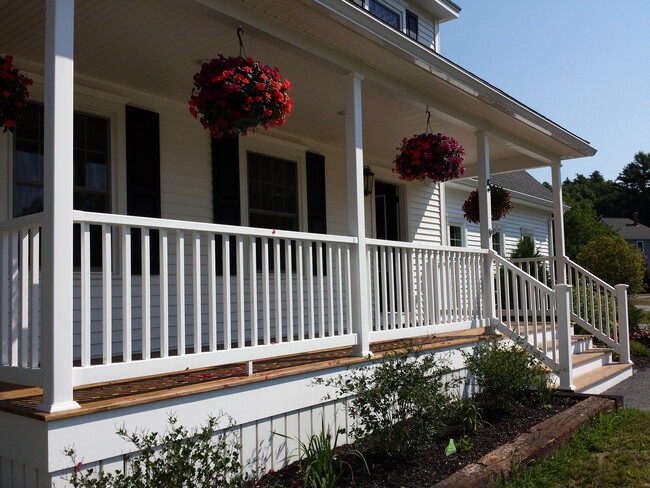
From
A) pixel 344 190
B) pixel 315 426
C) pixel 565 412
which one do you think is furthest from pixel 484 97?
pixel 315 426

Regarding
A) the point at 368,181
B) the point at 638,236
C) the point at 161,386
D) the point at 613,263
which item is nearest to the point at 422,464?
the point at 161,386

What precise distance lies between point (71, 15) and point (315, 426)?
10.4ft

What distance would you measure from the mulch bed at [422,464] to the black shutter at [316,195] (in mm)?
3579

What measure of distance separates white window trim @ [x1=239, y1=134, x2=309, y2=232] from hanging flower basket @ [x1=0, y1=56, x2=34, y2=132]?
9.94 feet

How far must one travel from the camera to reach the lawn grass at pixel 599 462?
3.96m

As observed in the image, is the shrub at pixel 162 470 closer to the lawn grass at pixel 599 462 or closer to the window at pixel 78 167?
the lawn grass at pixel 599 462

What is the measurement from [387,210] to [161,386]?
6.41 m

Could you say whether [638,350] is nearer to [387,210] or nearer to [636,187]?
[387,210]

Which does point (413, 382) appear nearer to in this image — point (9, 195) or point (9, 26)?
point (9, 195)

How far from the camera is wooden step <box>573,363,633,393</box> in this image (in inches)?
271

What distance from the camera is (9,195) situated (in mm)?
5043

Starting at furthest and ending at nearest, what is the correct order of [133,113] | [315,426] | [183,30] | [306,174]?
[306,174]
[133,113]
[183,30]
[315,426]

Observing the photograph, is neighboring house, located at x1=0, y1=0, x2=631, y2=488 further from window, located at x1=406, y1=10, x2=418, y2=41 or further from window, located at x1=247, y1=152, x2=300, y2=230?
window, located at x1=406, y1=10, x2=418, y2=41

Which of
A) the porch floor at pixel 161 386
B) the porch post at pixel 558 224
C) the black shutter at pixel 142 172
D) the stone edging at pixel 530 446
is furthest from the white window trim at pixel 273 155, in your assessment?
the porch post at pixel 558 224
